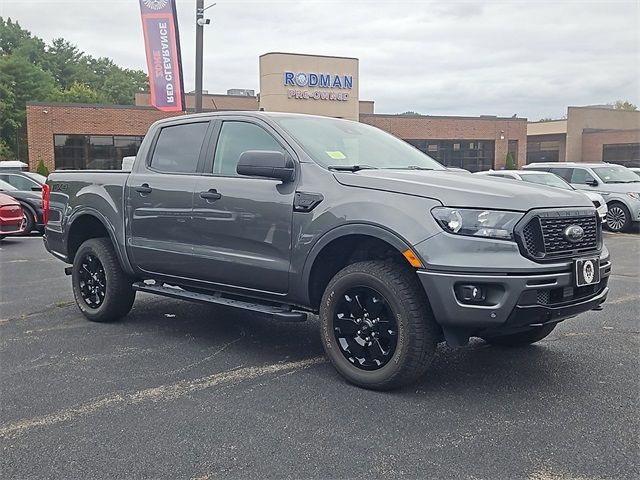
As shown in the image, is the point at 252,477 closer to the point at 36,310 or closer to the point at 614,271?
the point at 36,310

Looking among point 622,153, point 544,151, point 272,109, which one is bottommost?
point 622,153

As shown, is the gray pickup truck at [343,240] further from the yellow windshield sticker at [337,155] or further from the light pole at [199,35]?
the light pole at [199,35]

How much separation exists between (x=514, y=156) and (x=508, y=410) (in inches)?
1588

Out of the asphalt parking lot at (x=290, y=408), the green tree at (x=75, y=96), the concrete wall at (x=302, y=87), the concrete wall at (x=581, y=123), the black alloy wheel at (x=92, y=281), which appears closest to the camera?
the asphalt parking lot at (x=290, y=408)

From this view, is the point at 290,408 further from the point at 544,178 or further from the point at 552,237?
the point at 544,178

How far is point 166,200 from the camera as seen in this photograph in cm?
548

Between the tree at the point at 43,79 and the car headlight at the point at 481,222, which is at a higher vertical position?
the tree at the point at 43,79

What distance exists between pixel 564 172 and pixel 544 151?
119 feet

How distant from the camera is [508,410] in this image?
3865 millimetres

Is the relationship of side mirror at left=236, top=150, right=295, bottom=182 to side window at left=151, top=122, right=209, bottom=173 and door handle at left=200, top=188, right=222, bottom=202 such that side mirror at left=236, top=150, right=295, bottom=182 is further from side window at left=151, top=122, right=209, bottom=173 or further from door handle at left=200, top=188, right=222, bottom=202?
side window at left=151, top=122, right=209, bottom=173

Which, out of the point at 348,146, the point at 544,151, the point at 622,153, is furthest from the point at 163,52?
the point at 544,151

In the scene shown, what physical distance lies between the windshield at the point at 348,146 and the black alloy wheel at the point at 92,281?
2414 millimetres

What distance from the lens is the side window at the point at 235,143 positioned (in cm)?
509

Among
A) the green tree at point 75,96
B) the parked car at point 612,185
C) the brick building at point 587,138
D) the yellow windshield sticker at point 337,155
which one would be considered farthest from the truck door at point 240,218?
the green tree at point 75,96
